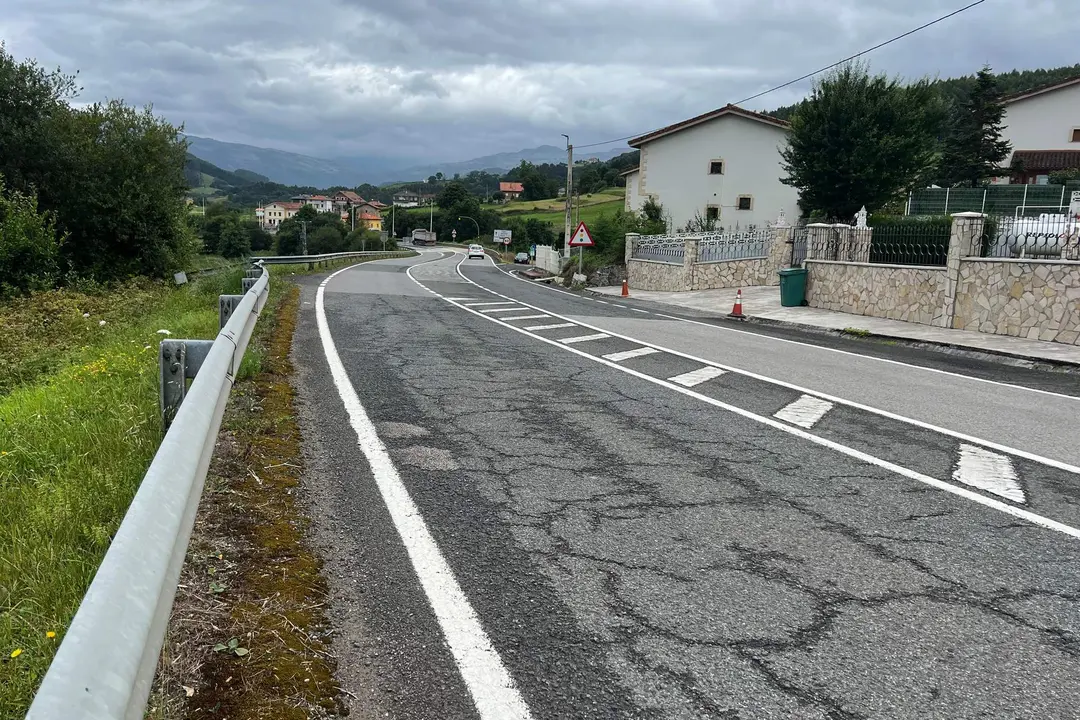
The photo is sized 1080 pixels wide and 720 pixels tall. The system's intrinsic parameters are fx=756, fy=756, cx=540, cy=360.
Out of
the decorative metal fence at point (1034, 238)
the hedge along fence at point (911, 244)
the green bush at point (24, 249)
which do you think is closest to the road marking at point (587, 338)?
the decorative metal fence at point (1034, 238)

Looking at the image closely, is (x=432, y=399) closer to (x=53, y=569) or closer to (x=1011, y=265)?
(x=53, y=569)

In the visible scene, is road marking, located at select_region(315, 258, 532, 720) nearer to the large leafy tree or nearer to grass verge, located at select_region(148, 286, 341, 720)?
grass verge, located at select_region(148, 286, 341, 720)

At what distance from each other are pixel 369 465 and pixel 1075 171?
45865mm

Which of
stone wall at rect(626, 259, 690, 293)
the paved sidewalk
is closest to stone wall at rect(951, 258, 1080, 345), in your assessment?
the paved sidewalk

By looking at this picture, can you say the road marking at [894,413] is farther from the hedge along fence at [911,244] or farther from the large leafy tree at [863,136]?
the large leafy tree at [863,136]

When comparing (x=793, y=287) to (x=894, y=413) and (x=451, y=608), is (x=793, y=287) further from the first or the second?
(x=451, y=608)

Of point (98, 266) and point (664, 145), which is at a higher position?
point (664, 145)

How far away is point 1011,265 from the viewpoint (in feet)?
46.3

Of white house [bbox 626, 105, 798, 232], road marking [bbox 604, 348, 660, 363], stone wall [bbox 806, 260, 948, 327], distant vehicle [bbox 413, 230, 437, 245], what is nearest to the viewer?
road marking [bbox 604, 348, 660, 363]

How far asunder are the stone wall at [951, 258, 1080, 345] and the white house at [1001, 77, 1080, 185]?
115 feet

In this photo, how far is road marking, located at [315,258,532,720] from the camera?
2.59 meters

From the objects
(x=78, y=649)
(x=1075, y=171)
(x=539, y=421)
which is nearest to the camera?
(x=78, y=649)

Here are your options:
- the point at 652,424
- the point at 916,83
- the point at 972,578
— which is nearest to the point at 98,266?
the point at 652,424

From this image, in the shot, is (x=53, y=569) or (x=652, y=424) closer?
(x=53, y=569)
